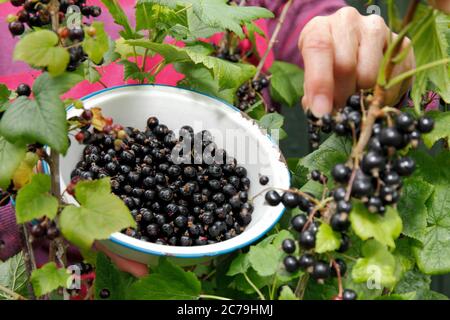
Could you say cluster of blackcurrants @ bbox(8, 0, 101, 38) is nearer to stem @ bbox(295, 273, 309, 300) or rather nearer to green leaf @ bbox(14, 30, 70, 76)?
green leaf @ bbox(14, 30, 70, 76)

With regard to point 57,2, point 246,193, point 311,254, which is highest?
point 57,2

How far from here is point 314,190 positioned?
1.88ft

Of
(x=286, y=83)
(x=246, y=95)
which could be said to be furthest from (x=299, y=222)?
(x=286, y=83)

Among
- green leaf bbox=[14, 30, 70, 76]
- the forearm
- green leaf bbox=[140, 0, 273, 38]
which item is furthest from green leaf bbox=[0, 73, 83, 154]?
the forearm

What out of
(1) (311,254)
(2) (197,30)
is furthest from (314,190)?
(2) (197,30)

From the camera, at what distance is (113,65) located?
1.06 meters

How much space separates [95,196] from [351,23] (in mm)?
501

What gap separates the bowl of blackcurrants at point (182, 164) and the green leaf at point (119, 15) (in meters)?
0.07

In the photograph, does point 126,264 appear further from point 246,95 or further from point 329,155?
→ point 246,95

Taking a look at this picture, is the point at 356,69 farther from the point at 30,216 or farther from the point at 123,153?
the point at 30,216

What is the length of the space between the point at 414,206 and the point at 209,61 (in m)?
0.33

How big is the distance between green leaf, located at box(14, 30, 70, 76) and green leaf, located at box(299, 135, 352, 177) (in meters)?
0.31

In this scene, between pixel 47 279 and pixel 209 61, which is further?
pixel 209 61

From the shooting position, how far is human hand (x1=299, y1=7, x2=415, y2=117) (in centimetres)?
72
